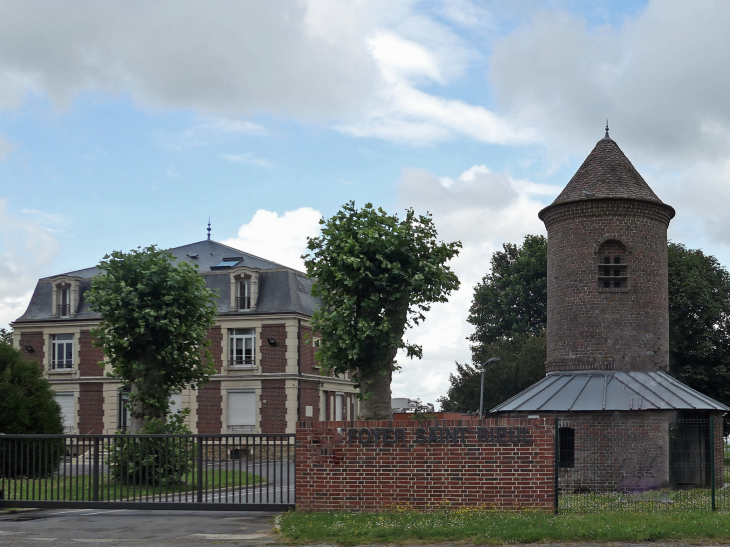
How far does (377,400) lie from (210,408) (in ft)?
81.3

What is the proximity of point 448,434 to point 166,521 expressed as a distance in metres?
5.56

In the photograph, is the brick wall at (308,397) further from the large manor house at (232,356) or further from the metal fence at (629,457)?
the metal fence at (629,457)

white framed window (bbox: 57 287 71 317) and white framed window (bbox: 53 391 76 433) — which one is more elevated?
white framed window (bbox: 57 287 71 317)

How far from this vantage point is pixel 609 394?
25.7 meters

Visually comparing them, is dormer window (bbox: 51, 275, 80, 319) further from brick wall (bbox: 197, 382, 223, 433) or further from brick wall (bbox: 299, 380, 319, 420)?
brick wall (bbox: 299, 380, 319, 420)

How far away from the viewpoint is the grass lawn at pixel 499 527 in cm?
1366

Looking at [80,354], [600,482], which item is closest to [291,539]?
[600,482]

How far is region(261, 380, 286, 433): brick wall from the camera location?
4688cm

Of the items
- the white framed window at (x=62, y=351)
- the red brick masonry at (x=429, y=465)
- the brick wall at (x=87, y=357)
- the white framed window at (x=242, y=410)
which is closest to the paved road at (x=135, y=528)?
the red brick masonry at (x=429, y=465)

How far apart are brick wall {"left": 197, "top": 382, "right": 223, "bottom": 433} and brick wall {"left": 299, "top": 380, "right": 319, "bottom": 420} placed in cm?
431

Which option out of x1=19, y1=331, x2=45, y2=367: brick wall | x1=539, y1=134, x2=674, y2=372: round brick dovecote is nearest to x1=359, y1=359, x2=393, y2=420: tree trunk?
x1=539, y1=134, x2=674, y2=372: round brick dovecote

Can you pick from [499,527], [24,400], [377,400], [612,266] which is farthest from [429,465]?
[24,400]

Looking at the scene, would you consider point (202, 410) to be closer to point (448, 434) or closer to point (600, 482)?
point (600, 482)

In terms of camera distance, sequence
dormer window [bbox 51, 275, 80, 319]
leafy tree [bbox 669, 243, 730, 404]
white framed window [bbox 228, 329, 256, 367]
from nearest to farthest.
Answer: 1. leafy tree [bbox 669, 243, 730, 404]
2. white framed window [bbox 228, 329, 256, 367]
3. dormer window [bbox 51, 275, 80, 319]
